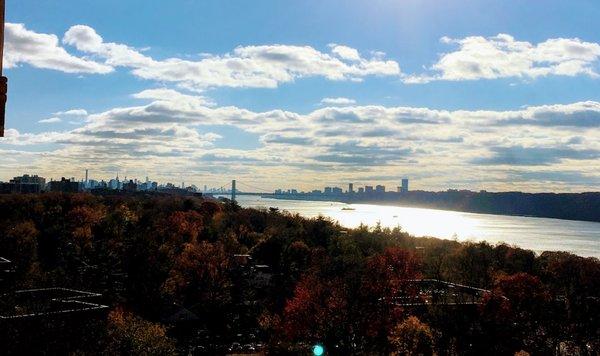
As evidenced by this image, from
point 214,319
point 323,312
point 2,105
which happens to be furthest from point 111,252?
point 2,105

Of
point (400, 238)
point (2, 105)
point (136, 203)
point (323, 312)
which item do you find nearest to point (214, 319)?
point (323, 312)

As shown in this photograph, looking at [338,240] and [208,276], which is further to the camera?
[338,240]

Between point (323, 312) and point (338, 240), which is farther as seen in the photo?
point (338, 240)

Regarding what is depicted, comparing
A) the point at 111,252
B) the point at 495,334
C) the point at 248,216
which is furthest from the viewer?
the point at 248,216

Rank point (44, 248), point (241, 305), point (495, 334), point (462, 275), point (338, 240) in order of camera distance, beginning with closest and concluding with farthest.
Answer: point (495, 334), point (241, 305), point (462, 275), point (44, 248), point (338, 240)

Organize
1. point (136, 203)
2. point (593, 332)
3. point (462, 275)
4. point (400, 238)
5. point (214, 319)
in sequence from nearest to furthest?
point (593, 332) < point (214, 319) < point (462, 275) < point (400, 238) < point (136, 203)

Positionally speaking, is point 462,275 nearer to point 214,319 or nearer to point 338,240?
point 338,240

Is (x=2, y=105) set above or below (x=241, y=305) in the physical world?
above

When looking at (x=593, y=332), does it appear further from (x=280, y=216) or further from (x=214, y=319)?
(x=280, y=216)

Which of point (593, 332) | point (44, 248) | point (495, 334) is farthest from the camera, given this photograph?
point (44, 248)
